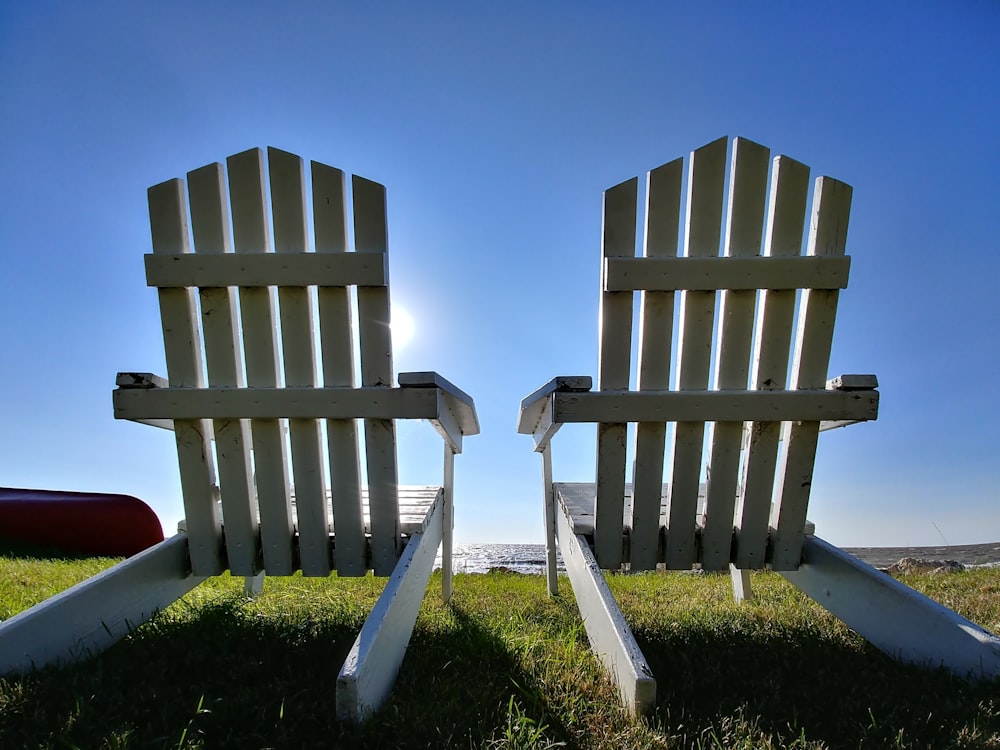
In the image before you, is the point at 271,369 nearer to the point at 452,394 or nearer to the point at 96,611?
the point at 452,394

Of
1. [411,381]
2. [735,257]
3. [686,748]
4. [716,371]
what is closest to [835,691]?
[686,748]

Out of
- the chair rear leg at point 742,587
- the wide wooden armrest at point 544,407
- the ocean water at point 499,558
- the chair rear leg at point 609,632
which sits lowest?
the ocean water at point 499,558

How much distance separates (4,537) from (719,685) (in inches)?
238

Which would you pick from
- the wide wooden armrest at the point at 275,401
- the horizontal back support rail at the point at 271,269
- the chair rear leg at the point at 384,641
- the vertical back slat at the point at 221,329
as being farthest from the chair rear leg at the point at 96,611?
the horizontal back support rail at the point at 271,269

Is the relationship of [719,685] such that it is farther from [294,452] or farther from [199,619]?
[199,619]

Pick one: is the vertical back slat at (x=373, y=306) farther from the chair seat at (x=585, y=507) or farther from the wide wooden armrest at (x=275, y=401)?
the chair seat at (x=585, y=507)

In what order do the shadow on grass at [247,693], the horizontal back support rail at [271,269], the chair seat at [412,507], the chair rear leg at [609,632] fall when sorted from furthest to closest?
the chair seat at [412,507], the horizontal back support rail at [271,269], the chair rear leg at [609,632], the shadow on grass at [247,693]

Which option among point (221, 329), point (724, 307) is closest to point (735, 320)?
point (724, 307)

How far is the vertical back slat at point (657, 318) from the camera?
89.8 inches

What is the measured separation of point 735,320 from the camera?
7.58 ft

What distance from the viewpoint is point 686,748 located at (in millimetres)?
1460

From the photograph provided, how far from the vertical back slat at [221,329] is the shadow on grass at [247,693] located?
22.7 inches

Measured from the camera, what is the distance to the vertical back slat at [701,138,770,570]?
229cm

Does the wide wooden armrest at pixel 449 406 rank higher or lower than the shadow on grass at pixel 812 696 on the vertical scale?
higher
